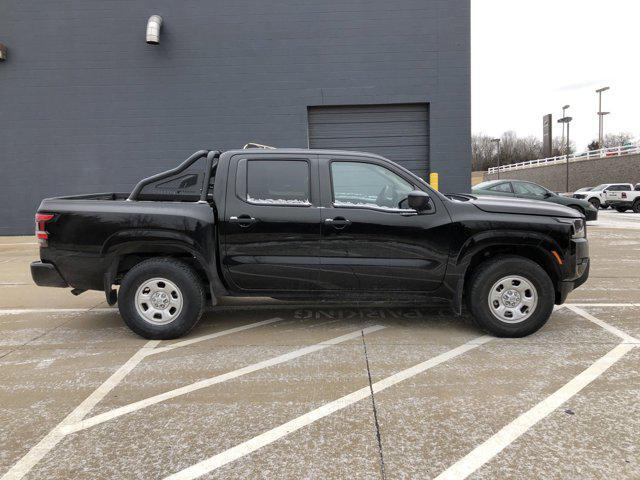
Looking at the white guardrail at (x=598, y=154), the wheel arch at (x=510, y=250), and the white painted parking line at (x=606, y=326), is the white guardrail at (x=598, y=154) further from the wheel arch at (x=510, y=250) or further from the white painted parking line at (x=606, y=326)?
the wheel arch at (x=510, y=250)

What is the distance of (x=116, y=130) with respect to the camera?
45.4 ft

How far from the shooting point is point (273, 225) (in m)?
4.81

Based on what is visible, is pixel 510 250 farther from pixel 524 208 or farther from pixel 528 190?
pixel 528 190

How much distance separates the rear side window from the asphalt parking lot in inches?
57.4

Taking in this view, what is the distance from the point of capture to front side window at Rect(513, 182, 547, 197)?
16.1 metres

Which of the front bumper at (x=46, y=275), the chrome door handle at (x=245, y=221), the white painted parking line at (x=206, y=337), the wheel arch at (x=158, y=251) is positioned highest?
the chrome door handle at (x=245, y=221)

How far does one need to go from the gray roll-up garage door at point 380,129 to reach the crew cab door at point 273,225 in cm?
893

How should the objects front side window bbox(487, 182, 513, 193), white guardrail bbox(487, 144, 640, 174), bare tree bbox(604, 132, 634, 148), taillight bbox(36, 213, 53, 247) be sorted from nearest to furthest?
taillight bbox(36, 213, 53, 247) → front side window bbox(487, 182, 513, 193) → white guardrail bbox(487, 144, 640, 174) → bare tree bbox(604, 132, 634, 148)

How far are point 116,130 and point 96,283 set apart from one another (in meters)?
10.3

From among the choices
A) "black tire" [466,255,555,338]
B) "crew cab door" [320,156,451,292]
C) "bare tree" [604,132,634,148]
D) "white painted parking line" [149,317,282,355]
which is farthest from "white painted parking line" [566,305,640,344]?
"bare tree" [604,132,634,148]

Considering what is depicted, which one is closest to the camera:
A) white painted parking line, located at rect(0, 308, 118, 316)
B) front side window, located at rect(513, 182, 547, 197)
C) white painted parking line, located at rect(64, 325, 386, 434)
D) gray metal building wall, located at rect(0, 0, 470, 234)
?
→ white painted parking line, located at rect(64, 325, 386, 434)

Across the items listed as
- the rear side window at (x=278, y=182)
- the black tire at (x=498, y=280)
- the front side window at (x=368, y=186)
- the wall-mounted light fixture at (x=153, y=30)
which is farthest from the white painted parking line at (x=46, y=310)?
the wall-mounted light fixture at (x=153, y=30)

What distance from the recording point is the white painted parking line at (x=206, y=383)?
10.6ft

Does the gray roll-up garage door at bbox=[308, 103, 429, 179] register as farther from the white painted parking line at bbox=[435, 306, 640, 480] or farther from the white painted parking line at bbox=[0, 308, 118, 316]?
the white painted parking line at bbox=[435, 306, 640, 480]
